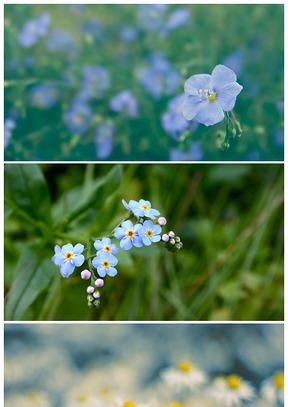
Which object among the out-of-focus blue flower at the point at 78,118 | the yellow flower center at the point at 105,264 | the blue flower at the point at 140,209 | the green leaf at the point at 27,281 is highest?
the out-of-focus blue flower at the point at 78,118

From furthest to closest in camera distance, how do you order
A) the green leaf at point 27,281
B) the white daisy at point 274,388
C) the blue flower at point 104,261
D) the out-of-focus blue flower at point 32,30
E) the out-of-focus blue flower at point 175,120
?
the out-of-focus blue flower at point 32,30 → the out-of-focus blue flower at point 175,120 → the white daisy at point 274,388 → the green leaf at point 27,281 → the blue flower at point 104,261

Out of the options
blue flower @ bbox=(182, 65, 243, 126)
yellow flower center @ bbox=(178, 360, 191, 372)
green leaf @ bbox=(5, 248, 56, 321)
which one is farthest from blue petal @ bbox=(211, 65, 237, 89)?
yellow flower center @ bbox=(178, 360, 191, 372)

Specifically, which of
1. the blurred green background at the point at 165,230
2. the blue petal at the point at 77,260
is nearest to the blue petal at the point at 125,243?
the blue petal at the point at 77,260

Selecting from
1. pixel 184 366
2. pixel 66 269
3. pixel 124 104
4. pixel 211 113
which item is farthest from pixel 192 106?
pixel 184 366

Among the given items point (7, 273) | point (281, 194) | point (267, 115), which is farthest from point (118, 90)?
point (7, 273)

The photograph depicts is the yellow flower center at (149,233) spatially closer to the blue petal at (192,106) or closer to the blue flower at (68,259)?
the blue flower at (68,259)

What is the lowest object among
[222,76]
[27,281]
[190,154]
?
[27,281]

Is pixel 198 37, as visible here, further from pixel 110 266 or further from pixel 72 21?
pixel 110 266

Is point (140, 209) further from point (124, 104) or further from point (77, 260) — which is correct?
point (124, 104)
